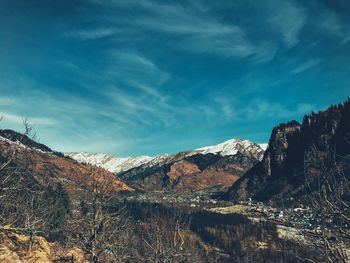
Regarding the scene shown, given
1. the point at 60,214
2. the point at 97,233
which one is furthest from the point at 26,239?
the point at 60,214

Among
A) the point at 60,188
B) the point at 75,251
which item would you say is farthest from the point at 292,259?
the point at 75,251

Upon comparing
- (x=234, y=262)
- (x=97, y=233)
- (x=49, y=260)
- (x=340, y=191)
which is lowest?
(x=234, y=262)

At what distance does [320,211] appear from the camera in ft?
52.5

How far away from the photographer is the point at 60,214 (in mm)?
120312

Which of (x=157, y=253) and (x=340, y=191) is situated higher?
(x=340, y=191)

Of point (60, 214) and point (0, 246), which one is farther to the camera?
point (60, 214)

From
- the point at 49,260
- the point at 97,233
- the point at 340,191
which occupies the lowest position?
the point at 49,260

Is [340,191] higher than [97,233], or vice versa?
[340,191]

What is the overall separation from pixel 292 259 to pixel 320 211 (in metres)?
183

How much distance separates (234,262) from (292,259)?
27.3 m

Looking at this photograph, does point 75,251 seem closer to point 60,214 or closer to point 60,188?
point 60,214

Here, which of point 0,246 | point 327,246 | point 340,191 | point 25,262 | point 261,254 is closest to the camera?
point 327,246

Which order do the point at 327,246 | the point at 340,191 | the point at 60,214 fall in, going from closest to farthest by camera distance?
1. the point at 327,246
2. the point at 340,191
3. the point at 60,214

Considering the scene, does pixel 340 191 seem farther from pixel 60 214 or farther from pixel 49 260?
pixel 60 214
